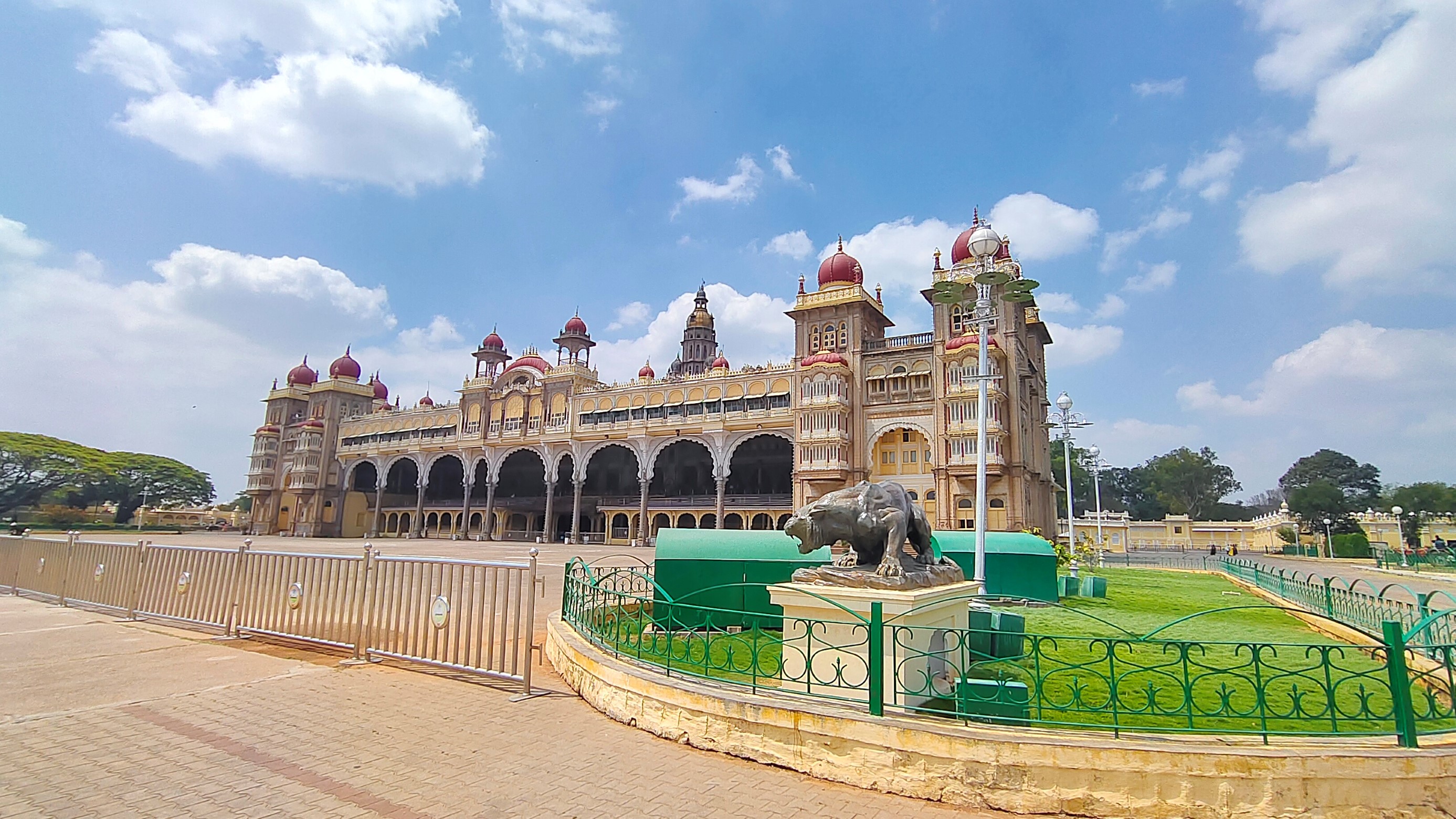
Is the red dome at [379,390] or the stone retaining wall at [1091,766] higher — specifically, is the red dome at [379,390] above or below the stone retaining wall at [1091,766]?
above

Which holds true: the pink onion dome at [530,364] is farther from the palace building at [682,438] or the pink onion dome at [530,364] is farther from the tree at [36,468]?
the tree at [36,468]

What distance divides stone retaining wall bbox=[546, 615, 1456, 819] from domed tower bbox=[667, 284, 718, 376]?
210ft

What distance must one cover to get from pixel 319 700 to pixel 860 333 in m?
32.1

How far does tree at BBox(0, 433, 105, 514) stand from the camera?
173 feet

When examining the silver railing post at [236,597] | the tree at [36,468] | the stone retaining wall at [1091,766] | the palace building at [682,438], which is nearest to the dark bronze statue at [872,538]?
the stone retaining wall at [1091,766]

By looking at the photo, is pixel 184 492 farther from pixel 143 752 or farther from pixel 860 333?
pixel 143 752

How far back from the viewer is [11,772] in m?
4.15

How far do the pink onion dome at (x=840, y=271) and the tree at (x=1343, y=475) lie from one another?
2289 inches

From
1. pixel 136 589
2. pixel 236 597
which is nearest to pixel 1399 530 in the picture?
pixel 236 597

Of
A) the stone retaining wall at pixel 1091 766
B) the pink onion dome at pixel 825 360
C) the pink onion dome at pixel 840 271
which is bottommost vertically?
the stone retaining wall at pixel 1091 766

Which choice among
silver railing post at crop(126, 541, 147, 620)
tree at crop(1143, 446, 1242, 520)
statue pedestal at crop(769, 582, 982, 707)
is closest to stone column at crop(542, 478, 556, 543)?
silver railing post at crop(126, 541, 147, 620)

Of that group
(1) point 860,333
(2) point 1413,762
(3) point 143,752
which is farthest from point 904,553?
(1) point 860,333

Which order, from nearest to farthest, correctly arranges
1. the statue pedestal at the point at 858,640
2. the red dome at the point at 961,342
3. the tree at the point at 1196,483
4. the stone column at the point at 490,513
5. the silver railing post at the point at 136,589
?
the statue pedestal at the point at 858,640
the silver railing post at the point at 136,589
the red dome at the point at 961,342
the stone column at the point at 490,513
the tree at the point at 1196,483

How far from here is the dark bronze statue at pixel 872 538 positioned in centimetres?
559
